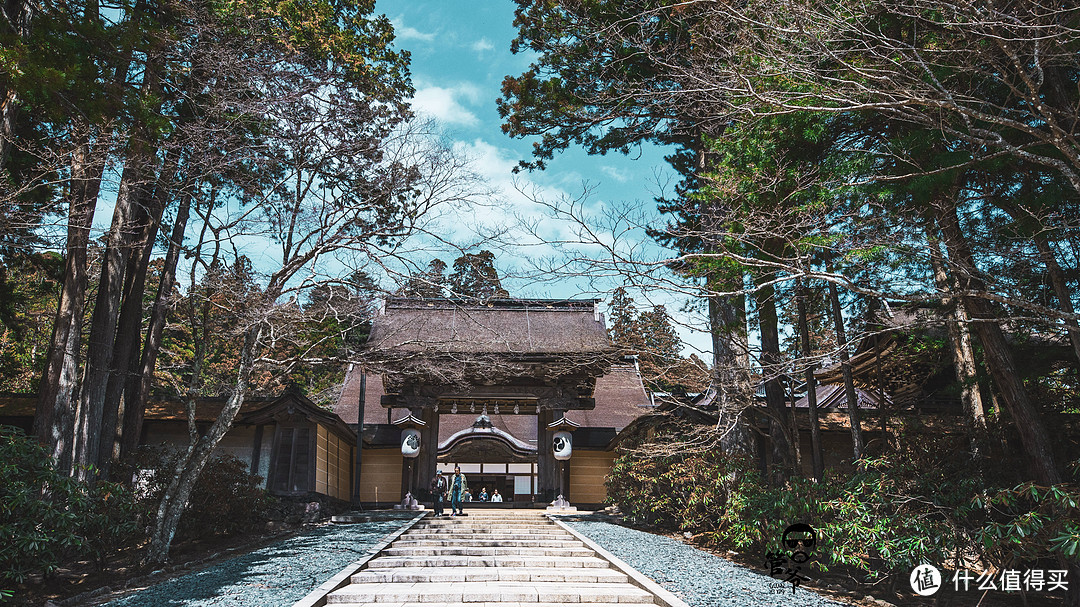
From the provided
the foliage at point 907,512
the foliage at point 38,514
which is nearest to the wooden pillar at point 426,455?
the foliage at point 907,512

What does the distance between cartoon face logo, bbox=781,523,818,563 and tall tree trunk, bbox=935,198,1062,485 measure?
2296 mm

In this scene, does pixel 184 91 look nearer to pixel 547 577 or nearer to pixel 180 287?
pixel 180 287

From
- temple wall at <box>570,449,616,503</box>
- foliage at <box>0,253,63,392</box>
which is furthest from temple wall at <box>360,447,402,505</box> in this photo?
foliage at <box>0,253,63,392</box>

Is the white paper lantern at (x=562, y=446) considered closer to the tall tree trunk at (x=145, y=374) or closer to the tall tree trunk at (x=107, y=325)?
the tall tree trunk at (x=145, y=374)

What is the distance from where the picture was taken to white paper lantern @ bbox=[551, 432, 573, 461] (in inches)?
609

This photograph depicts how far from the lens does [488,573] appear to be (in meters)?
6.79

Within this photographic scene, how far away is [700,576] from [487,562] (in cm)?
247

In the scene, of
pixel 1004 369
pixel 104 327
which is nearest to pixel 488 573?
pixel 1004 369

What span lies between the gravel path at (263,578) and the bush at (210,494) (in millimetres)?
1302

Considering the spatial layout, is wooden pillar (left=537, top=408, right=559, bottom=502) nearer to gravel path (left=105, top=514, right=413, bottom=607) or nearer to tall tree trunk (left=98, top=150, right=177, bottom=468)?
gravel path (left=105, top=514, right=413, bottom=607)

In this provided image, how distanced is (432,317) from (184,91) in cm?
971

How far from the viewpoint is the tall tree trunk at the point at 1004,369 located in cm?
621

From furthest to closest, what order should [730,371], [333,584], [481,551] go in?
[481,551] → [730,371] → [333,584]

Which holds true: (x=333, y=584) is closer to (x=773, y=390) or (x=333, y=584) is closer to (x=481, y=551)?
(x=481, y=551)
